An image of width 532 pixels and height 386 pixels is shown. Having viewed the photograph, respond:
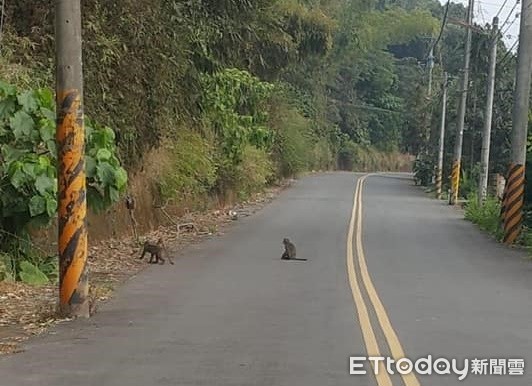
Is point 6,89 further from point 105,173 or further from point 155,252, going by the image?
point 155,252

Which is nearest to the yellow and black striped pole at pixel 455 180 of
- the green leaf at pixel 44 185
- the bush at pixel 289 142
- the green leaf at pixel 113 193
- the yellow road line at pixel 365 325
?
the bush at pixel 289 142

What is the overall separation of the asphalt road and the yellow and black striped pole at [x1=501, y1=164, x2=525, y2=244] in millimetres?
2376

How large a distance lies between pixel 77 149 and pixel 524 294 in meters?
7.31

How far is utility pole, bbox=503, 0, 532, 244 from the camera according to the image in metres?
23.5

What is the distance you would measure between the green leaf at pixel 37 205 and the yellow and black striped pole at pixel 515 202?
562 inches

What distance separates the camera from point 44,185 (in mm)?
13141

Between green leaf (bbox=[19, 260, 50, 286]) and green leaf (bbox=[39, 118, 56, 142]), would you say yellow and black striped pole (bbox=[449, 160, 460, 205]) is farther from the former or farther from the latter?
green leaf (bbox=[39, 118, 56, 142])

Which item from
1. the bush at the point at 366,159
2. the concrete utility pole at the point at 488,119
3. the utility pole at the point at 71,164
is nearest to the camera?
the utility pole at the point at 71,164

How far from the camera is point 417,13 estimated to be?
97.1 metres

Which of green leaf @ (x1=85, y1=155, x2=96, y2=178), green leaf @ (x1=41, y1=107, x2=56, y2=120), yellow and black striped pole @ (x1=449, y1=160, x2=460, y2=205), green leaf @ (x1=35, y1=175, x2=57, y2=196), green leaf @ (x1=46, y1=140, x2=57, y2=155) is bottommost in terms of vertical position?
yellow and black striped pole @ (x1=449, y1=160, x2=460, y2=205)

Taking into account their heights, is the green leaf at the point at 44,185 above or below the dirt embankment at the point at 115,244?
above

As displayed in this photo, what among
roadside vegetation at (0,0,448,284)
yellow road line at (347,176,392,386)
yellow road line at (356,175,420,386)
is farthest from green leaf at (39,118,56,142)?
yellow road line at (356,175,420,386)

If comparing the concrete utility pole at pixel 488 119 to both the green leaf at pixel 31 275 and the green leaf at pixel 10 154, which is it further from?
the green leaf at pixel 10 154

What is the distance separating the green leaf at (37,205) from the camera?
43.2 ft
